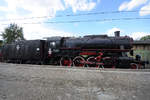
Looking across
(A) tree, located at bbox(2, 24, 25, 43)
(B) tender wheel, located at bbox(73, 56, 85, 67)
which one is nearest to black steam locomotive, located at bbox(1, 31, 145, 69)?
(B) tender wheel, located at bbox(73, 56, 85, 67)

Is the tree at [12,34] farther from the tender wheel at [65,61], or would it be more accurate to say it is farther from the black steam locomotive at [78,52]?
the tender wheel at [65,61]

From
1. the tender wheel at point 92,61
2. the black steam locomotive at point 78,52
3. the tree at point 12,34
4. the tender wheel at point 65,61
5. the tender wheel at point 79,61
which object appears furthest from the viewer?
the tree at point 12,34

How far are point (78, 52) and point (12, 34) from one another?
134 ft

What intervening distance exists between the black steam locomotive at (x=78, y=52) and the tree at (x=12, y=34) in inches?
1326

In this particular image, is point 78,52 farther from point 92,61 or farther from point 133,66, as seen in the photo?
point 133,66

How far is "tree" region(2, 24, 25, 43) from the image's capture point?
117ft

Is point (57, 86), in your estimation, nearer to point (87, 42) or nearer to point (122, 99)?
point (122, 99)

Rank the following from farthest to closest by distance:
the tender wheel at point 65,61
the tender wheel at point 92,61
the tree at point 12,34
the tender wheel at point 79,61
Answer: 1. the tree at point 12,34
2. the tender wheel at point 65,61
3. the tender wheel at point 79,61
4. the tender wheel at point 92,61

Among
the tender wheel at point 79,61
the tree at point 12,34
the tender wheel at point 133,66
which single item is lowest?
the tender wheel at point 133,66

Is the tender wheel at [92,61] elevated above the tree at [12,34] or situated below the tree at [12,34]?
below

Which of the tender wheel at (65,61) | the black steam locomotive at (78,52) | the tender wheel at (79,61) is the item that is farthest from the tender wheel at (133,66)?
the tender wheel at (65,61)

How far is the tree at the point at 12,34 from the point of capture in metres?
35.7

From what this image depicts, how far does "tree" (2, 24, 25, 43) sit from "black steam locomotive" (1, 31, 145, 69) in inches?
1326

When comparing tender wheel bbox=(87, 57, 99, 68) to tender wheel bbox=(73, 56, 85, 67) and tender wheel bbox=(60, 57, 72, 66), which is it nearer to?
tender wheel bbox=(73, 56, 85, 67)
